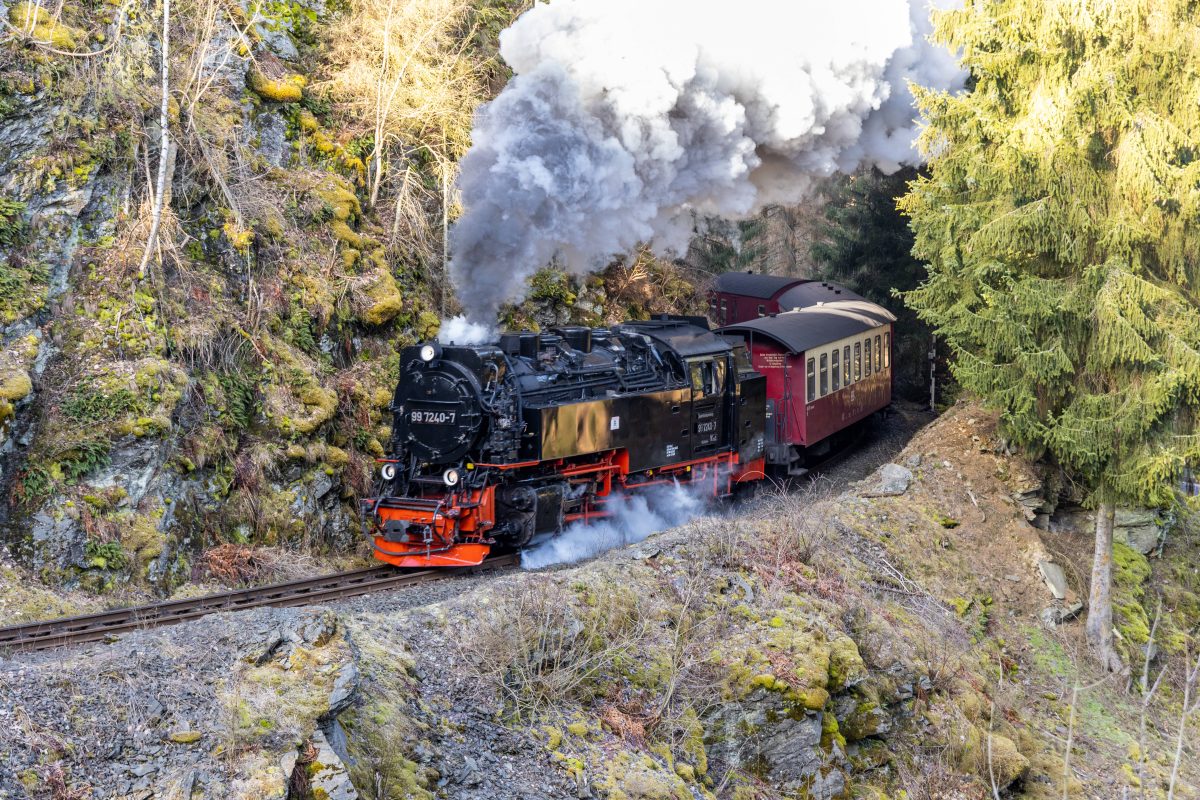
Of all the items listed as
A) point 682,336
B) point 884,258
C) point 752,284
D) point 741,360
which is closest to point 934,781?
point 682,336

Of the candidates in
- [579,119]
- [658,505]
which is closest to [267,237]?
[579,119]

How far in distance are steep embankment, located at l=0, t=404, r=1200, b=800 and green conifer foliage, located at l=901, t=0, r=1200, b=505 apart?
2751 mm

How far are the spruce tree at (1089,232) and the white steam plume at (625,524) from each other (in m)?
4.28

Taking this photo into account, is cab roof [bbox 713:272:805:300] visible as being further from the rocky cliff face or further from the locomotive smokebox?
the locomotive smokebox

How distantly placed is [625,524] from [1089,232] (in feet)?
23.6

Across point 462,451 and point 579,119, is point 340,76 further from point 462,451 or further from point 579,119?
point 462,451

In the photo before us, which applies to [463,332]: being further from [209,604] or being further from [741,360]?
[741,360]

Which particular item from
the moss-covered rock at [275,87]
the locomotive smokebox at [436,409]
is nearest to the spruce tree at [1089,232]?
the locomotive smokebox at [436,409]

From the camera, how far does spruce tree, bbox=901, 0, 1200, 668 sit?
12.4 m

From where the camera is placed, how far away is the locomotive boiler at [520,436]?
12.2 metres

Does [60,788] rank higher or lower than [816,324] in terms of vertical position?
lower

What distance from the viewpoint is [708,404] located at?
15180 millimetres

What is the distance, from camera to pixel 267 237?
50.5 feet

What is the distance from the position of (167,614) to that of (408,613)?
271 centimetres
